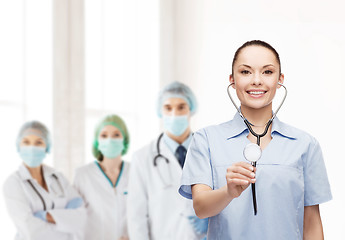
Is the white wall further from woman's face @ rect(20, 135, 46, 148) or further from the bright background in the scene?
woman's face @ rect(20, 135, 46, 148)

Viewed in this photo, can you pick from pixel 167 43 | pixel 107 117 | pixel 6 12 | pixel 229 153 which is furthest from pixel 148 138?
pixel 229 153

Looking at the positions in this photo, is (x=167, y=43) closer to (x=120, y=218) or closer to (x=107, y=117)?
(x=107, y=117)

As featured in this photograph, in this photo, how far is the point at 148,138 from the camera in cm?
469

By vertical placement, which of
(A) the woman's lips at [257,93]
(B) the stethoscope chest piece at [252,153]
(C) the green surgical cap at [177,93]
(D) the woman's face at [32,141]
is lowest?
(D) the woman's face at [32,141]

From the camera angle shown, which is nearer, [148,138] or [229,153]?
[229,153]

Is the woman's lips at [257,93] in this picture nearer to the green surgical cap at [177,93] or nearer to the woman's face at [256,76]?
the woman's face at [256,76]

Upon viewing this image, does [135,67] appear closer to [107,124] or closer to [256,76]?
[107,124]

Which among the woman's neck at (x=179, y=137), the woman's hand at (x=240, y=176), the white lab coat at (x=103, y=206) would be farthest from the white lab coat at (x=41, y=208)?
the woman's hand at (x=240, y=176)

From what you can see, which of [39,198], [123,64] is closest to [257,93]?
[39,198]

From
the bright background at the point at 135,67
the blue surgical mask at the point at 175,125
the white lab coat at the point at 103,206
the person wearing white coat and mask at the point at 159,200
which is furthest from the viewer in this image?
the bright background at the point at 135,67

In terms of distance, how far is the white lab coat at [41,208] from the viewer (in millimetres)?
2725

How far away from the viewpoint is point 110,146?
3217mm

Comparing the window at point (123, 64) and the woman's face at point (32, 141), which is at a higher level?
the window at point (123, 64)

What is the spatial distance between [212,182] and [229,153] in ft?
0.28
